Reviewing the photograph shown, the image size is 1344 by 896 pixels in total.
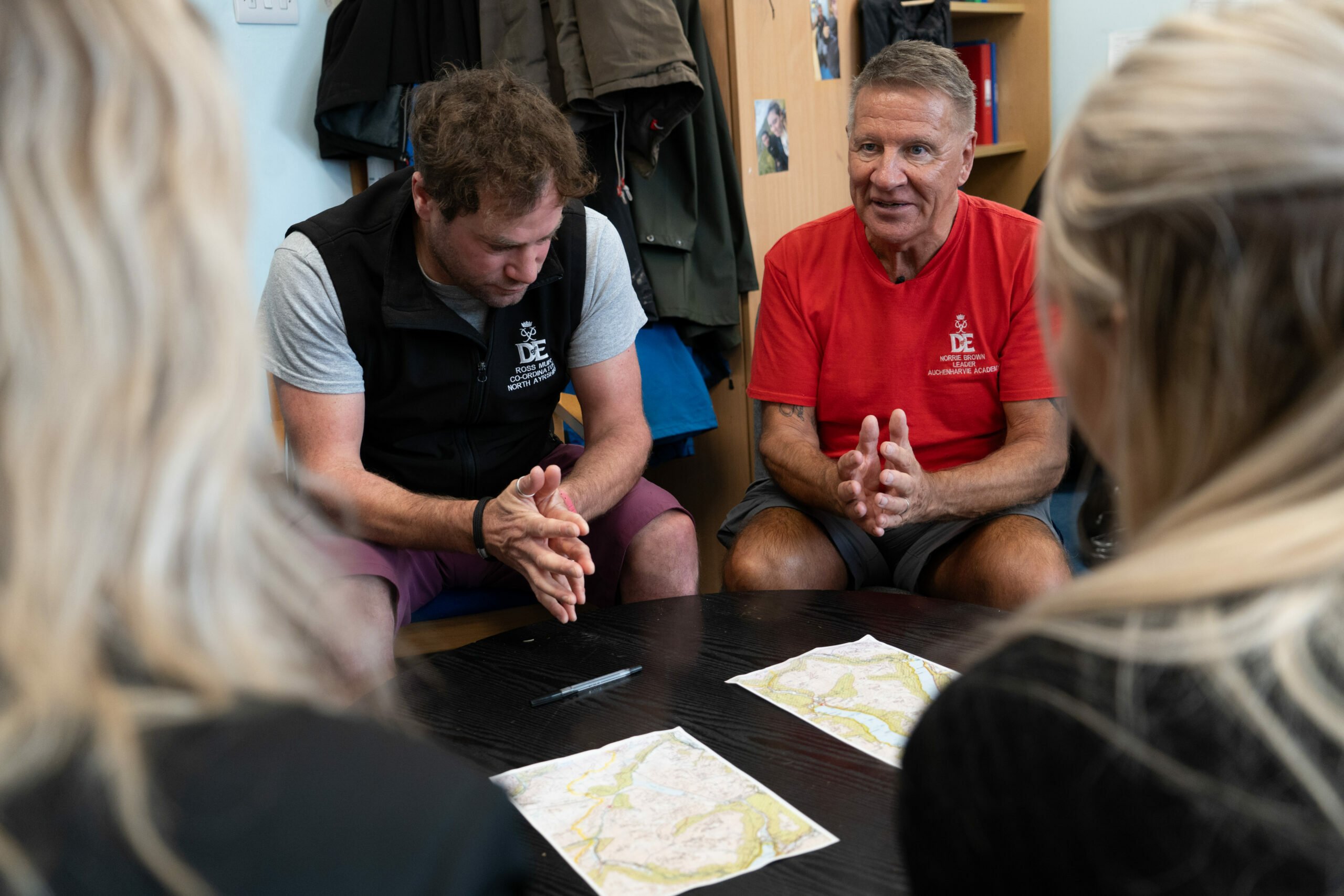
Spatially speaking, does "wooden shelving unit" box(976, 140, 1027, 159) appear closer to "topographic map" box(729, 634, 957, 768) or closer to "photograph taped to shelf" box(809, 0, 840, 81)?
"photograph taped to shelf" box(809, 0, 840, 81)

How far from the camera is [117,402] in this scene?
51 cm

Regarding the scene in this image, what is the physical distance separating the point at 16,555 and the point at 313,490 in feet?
5.10

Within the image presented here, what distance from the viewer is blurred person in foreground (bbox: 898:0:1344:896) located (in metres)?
0.52

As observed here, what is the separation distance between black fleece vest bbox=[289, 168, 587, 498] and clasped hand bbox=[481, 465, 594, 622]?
0.95 ft

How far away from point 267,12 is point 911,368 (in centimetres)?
177

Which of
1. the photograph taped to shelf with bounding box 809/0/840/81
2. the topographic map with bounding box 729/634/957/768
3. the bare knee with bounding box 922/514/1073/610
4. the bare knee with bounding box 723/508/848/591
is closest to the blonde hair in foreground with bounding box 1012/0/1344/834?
the topographic map with bounding box 729/634/957/768

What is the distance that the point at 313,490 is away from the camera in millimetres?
2006

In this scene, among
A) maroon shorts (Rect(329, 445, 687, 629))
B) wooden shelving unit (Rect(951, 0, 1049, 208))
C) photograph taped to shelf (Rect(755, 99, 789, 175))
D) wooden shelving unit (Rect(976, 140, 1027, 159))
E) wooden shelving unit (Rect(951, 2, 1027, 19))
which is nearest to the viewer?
maroon shorts (Rect(329, 445, 687, 629))

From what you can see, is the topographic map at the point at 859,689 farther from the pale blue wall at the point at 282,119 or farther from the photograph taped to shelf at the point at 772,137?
the pale blue wall at the point at 282,119

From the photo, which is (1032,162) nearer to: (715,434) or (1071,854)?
(715,434)

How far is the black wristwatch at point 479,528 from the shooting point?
1.86 m

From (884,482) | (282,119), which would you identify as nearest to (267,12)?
(282,119)

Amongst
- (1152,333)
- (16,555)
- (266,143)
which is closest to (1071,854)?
(1152,333)

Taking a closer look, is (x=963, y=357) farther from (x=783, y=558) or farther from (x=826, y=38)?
(x=826, y=38)
